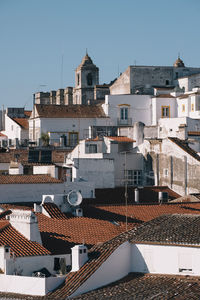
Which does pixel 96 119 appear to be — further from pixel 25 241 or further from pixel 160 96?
pixel 25 241

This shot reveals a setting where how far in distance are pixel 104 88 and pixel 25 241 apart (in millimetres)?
63513

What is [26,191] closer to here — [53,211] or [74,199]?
[74,199]

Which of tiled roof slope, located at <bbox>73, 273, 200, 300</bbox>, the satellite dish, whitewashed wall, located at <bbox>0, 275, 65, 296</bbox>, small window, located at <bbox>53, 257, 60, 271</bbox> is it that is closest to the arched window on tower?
the satellite dish

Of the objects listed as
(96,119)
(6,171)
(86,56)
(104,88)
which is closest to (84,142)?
(6,171)

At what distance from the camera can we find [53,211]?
40000mm

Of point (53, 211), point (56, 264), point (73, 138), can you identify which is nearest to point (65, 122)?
point (73, 138)

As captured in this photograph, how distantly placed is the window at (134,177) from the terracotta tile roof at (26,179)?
48.6 ft

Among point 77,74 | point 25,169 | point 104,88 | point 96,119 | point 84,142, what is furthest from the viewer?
point 77,74

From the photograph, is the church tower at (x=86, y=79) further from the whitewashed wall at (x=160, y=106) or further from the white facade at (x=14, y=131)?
the whitewashed wall at (x=160, y=106)

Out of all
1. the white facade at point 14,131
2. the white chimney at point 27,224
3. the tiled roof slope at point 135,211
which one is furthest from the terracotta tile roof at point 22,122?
the white chimney at point 27,224

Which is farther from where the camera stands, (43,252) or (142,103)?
(142,103)

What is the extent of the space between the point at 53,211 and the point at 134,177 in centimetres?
2270

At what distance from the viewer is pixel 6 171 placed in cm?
5947

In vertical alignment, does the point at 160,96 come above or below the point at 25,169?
above
